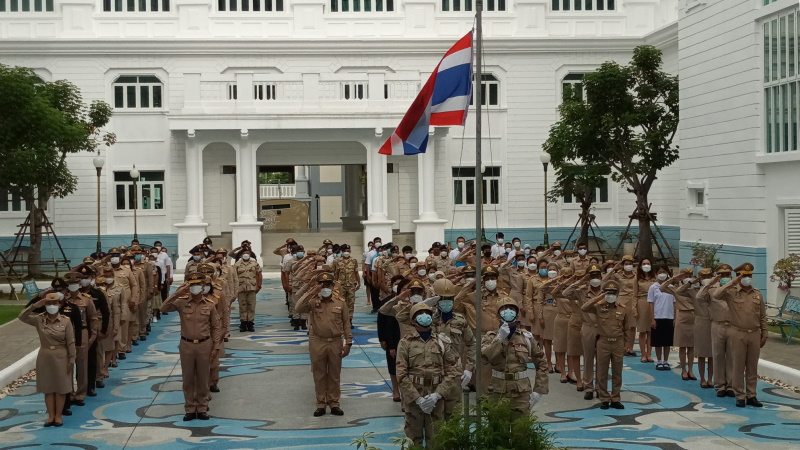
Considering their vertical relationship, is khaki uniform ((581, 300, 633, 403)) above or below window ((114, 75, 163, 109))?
below

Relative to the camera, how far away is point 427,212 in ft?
133

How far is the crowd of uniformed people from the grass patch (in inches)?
275

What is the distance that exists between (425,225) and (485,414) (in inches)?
1218

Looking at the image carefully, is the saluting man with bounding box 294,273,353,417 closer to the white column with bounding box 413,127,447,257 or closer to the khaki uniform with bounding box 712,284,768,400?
the khaki uniform with bounding box 712,284,768,400

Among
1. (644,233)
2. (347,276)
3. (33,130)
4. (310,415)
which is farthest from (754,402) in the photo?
(33,130)

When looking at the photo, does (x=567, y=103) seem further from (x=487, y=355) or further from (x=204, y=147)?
(x=487, y=355)

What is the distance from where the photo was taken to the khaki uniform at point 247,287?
22781mm

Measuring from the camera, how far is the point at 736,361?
576 inches

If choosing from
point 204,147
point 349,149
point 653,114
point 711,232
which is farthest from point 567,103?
point 204,147

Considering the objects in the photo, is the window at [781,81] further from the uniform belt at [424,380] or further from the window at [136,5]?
the window at [136,5]

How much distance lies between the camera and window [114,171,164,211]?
138 feet

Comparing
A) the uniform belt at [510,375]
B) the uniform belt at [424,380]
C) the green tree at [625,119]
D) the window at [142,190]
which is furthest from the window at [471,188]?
the uniform belt at [424,380]

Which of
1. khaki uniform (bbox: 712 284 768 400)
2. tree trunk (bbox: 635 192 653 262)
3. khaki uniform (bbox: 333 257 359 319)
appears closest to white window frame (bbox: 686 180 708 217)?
tree trunk (bbox: 635 192 653 262)

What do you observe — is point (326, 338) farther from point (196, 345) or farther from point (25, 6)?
point (25, 6)
